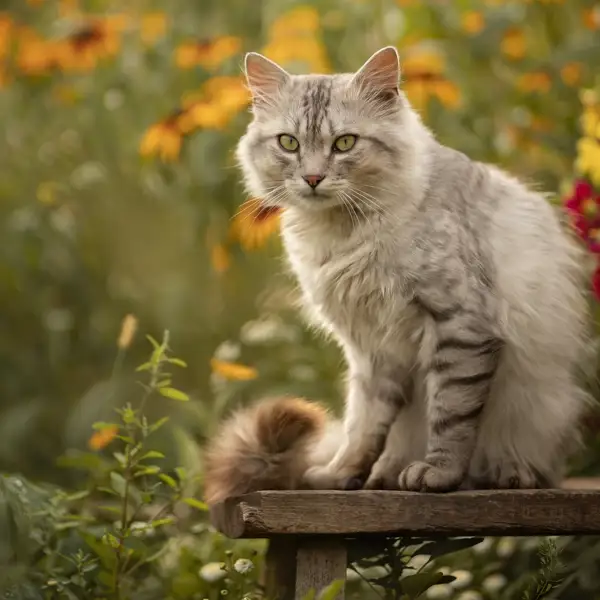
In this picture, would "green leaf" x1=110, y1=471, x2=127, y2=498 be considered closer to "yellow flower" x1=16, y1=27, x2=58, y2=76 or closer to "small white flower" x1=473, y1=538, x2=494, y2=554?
"small white flower" x1=473, y1=538, x2=494, y2=554

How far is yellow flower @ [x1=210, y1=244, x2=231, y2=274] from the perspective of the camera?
3.29 metres

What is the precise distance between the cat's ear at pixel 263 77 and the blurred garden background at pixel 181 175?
0.67 meters

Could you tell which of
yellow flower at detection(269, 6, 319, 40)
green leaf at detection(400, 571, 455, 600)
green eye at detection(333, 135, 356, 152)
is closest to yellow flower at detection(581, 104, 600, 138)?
green eye at detection(333, 135, 356, 152)

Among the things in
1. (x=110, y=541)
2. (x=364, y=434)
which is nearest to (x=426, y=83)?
(x=364, y=434)

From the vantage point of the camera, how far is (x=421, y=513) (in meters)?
1.93

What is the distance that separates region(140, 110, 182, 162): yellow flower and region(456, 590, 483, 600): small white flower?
1.51m

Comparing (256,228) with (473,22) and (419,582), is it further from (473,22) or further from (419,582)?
(419,582)

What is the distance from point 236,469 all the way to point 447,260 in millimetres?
617

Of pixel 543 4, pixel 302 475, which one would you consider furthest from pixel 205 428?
pixel 543 4

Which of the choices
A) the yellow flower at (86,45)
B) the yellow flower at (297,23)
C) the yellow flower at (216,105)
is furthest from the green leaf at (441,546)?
the yellow flower at (86,45)

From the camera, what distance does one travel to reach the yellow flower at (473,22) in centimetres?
328

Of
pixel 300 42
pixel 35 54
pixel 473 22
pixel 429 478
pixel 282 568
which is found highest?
pixel 473 22

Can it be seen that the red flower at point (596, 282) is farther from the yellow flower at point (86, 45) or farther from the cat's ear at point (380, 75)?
the yellow flower at point (86, 45)

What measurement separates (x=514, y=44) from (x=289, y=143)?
1441mm
